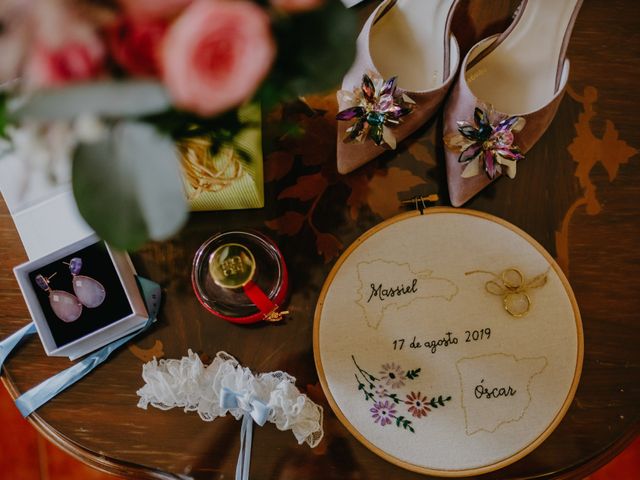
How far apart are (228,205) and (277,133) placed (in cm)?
12

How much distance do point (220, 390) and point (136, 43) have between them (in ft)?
1.37

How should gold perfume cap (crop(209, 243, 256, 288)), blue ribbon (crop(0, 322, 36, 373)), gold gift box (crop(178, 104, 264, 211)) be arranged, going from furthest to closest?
blue ribbon (crop(0, 322, 36, 373))
gold perfume cap (crop(209, 243, 256, 288))
gold gift box (crop(178, 104, 264, 211))

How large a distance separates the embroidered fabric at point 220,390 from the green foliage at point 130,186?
302 mm

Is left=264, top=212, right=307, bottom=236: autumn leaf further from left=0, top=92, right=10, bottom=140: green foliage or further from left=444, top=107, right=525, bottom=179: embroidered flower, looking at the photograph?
left=0, top=92, right=10, bottom=140: green foliage

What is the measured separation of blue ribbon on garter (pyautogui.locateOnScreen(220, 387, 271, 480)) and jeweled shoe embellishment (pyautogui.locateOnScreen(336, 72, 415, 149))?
1.07 ft

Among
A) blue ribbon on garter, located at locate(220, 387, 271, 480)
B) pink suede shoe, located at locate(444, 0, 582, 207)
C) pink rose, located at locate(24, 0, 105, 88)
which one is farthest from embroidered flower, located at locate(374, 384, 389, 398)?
pink rose, located at locate(24, 0, 105, 88)

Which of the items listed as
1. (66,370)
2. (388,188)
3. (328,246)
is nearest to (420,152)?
(388,188)

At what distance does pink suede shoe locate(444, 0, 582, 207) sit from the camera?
637 mm

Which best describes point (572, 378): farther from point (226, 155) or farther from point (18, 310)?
point (18, 310)

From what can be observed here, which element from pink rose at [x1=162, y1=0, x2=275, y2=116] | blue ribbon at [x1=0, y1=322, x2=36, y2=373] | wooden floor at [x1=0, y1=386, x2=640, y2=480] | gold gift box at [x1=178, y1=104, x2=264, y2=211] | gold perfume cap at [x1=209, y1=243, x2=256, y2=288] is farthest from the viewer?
wooden floor at [x1=0, y1=386, x2=640, y2=480]

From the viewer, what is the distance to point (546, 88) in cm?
73

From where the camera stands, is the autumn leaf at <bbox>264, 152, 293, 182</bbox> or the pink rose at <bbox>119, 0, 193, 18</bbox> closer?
the pink rose at <bbox>119, 0, 193, 18</bbox>

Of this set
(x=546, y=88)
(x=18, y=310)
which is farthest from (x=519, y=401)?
(x=18, y=310)

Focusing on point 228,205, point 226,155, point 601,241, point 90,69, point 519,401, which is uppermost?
point 90,69
